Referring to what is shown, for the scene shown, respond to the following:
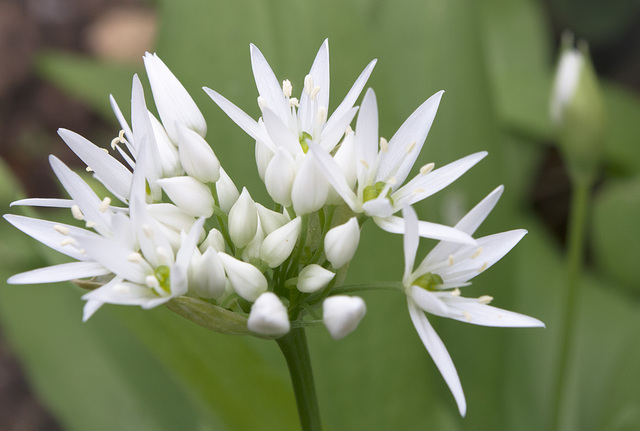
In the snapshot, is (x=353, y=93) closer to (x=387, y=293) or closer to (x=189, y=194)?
(x=189, y=194)

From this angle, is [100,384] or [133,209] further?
[100,384]

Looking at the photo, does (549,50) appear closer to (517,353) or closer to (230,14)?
(517,353)

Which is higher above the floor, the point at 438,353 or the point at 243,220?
the point at 243,220

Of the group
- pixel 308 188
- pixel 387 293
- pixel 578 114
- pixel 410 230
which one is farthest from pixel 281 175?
pixel 578 114

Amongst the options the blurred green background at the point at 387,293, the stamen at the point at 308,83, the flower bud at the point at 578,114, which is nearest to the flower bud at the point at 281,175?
the stamen at the point at 308,83

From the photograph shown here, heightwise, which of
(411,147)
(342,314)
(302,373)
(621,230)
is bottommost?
(621,230)

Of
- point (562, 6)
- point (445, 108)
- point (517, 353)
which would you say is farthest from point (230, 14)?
point (562, 6)

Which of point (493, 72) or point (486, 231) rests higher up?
point (493, 72)
